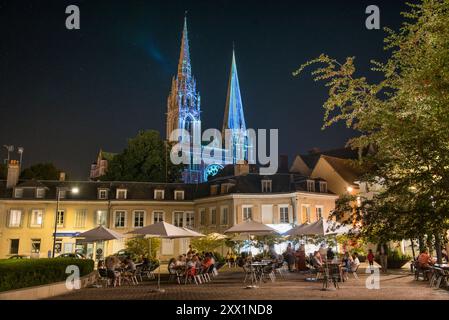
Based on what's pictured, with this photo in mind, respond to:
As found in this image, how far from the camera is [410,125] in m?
7.40

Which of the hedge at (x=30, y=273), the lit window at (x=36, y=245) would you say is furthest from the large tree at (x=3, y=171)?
the hedge at (x=30, y=273)

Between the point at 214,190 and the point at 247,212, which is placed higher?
the point at 214,190

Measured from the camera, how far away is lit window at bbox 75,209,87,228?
40.2 m

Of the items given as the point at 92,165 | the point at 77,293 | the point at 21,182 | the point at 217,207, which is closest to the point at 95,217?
the point at 21,182

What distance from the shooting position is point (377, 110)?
834cm

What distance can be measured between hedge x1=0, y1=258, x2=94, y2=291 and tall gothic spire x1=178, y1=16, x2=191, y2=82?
98363 millimetres

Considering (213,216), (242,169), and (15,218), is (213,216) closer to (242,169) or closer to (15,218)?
Result: (242,169)

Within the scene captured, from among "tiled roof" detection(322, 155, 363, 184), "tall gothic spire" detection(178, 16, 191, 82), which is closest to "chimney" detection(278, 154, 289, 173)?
"tiled roof" detection(322, 155, 363, 184)

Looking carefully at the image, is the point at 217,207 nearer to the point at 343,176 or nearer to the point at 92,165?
the point at 343,176

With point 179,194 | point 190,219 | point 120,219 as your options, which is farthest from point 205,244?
point 120,219

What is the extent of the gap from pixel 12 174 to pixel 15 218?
447 cm

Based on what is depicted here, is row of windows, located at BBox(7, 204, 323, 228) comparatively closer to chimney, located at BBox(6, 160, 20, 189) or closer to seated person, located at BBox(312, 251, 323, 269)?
chimney, located at BBox(6, 160, 20, 189)

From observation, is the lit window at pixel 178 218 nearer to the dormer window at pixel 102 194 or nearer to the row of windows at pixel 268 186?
the row of windows at pixel 268 186
